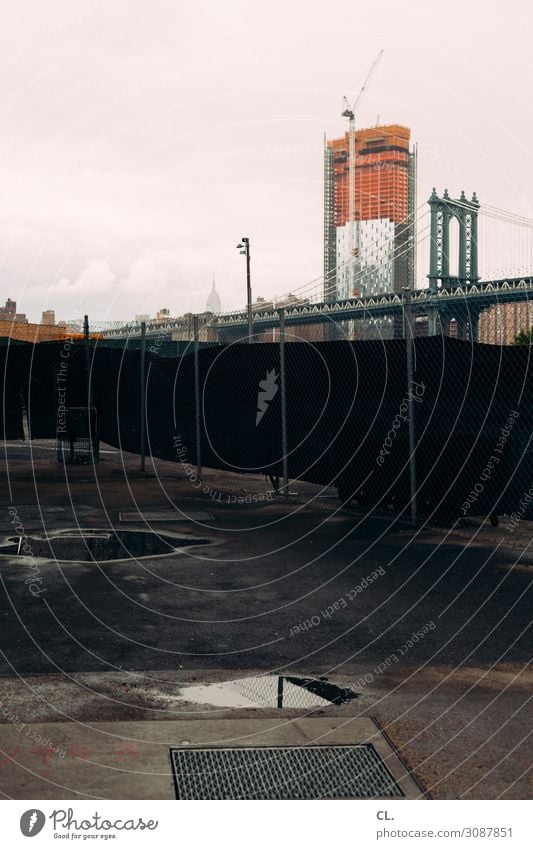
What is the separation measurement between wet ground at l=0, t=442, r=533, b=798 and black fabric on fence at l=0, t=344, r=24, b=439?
12072 mm

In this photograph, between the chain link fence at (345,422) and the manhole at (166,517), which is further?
the manhole at (166,517)

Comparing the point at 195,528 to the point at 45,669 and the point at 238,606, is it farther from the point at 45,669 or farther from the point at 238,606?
the point at 45,669

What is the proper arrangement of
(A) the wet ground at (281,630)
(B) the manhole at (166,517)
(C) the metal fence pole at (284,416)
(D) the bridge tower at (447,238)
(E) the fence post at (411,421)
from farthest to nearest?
1. (D) the bridge tower at (447,238)
2. (C) the metal fence pole at (284,416)
3. (B) the manhole at (166,517)
4. (E) the fence post at (411,421)
5. (A) the wet ground at (281,630)

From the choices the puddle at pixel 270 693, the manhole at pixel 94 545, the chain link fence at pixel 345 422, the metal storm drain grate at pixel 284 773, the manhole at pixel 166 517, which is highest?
the chain link fence at pixel 345 422

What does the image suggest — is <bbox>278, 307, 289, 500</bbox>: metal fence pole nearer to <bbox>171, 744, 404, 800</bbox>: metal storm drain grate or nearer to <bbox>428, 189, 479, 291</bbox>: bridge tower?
<bbox>171, 744, 404, 800</bbox>: metal storm drain grate

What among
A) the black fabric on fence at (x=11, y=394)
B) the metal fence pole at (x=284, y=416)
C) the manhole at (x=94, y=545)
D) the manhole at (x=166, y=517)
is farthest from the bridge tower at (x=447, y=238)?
the manhole at (x=94, y=545)

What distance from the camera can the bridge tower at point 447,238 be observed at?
119500 mm

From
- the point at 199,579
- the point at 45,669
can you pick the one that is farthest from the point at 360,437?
the point at 45,669

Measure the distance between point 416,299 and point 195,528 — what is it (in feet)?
310

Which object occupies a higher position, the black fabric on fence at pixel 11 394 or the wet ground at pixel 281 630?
the black fabric on fence at pixel 11 394

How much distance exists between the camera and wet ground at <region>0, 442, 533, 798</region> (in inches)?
222

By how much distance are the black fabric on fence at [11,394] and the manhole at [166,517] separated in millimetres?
12210

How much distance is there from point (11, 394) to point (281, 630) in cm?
1859

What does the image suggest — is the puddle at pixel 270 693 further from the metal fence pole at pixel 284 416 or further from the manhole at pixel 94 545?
the metal fence pole at pixel 284 416
